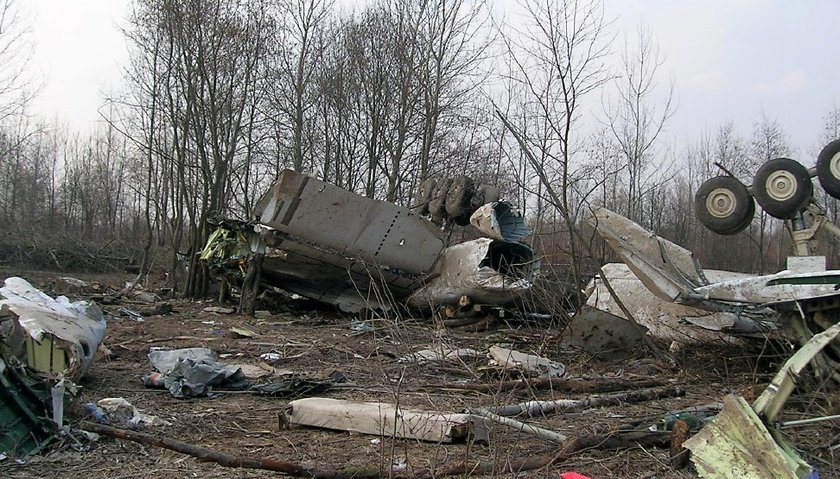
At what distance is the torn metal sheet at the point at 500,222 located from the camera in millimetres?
11133

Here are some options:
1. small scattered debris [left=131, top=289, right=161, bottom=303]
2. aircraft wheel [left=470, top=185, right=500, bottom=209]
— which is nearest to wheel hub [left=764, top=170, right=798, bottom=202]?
aircraft wheel [left=470, top=185, right=500, bottom=209]

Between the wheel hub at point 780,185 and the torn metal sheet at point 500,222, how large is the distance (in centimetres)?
451

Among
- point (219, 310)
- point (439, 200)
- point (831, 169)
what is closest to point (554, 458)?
point (831, 169)

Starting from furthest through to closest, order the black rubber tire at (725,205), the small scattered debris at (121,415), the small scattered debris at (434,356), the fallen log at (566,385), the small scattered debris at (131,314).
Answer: the small scattered debris at (131,314) < the black rubber tire at (725,205) < the small scattered debris at (434,356) < the fallen log at (566,385) < the small scattered debris at (121,415)

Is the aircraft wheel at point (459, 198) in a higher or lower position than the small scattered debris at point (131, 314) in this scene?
higher

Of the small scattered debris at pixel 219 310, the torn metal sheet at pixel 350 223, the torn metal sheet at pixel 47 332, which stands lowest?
the small scattered debris at pixel 219 310

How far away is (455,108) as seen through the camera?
64.6ft

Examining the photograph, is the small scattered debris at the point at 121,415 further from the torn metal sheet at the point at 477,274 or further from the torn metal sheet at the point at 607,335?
the torn metal sheet at the point at 477,274

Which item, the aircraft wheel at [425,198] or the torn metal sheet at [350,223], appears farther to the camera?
the aircraft wheel at [425,198]

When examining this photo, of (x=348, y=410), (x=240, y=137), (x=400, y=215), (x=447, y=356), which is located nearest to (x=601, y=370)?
Result: (x=447, y=356)

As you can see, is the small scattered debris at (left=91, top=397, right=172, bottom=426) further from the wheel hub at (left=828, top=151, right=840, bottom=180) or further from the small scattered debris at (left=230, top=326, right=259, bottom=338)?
the wheel hub at (left=828, top=151, right=840, bottom=180)

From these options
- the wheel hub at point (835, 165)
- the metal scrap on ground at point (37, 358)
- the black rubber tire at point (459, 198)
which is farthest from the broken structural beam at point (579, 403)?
the black rubber tire at point (459, 198)

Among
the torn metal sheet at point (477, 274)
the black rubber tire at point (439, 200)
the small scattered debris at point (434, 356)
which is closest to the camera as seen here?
the small scattered debris at point (434, 356)

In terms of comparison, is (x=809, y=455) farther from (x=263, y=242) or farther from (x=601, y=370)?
(x=263, y=242)
